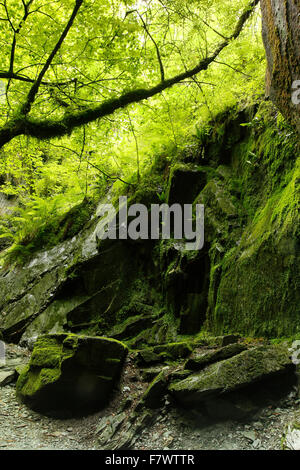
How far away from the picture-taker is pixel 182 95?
665 centimetres

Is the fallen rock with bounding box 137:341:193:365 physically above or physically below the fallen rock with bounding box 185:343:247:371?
below

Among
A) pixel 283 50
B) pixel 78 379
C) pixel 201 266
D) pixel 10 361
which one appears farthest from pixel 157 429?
pixel 283 50

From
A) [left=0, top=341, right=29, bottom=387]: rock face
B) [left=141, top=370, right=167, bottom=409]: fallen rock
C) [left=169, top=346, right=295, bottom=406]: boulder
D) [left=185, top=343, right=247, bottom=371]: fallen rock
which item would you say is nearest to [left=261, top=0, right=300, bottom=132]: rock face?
[left=169, top=346, right=295, bottom=406]: boulder

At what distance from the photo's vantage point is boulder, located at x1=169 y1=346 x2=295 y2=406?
302 cm

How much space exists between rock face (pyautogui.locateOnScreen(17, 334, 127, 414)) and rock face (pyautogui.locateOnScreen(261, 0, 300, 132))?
4.43 metres

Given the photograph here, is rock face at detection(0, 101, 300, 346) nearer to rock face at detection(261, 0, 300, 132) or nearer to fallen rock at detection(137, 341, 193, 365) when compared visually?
fallen rock at detection(137, 341, 193, 365)

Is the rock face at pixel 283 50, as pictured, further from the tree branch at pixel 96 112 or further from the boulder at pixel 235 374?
the boulder at pixel 235 374

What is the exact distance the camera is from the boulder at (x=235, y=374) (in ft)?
9.92

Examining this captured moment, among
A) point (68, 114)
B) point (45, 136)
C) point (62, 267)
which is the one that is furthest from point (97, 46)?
point (62, 267)

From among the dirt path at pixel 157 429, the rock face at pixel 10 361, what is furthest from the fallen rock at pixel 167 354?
the rock face at pixel 10 361

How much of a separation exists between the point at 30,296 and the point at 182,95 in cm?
702

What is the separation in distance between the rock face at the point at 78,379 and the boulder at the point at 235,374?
1.42 meters

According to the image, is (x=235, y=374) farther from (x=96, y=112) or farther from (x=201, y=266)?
(x=96, y=112)
